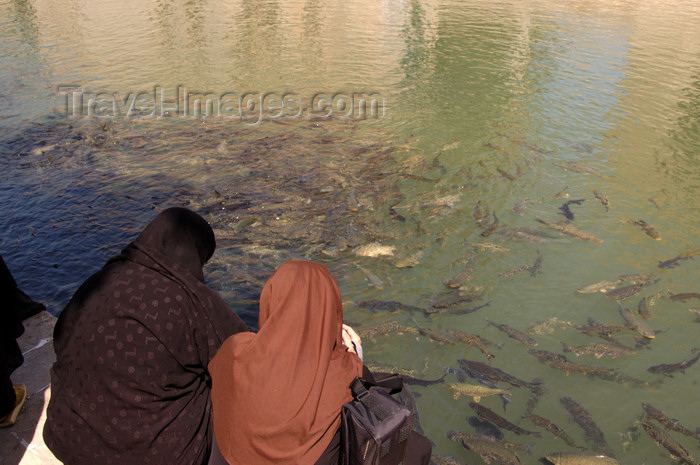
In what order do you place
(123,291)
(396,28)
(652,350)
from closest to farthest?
1. (123,291)
2. (652,350)
3. (396,28)

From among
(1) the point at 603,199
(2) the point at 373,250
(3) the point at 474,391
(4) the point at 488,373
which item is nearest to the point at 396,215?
(2) the point at 373,250

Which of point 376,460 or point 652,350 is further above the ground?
point 376,460

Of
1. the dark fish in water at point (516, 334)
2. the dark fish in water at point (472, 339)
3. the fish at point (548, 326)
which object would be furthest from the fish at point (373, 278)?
the fish at point (548, 326)

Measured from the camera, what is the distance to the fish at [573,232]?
764 cm

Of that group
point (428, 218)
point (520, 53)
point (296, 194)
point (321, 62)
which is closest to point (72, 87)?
point (321, 62)

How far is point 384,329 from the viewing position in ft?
18.7

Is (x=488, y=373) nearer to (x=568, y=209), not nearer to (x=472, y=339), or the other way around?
(x=472, y=339)

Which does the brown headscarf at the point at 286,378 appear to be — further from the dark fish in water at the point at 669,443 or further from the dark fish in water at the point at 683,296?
the dark fish in water at the point at 683,296

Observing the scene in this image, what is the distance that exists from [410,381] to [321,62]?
46.5ft

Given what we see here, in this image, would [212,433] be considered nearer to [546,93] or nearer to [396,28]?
[546,93]

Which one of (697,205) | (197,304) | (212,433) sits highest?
(197,304)

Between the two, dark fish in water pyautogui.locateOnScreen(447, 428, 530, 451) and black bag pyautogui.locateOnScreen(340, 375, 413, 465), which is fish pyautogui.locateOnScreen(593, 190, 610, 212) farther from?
black bag pyautogui.locateOnScreen(340, 375, 413, 465)

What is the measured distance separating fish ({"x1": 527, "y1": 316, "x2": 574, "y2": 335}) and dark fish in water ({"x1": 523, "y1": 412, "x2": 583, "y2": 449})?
129cm

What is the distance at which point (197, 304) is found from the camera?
104 inches
